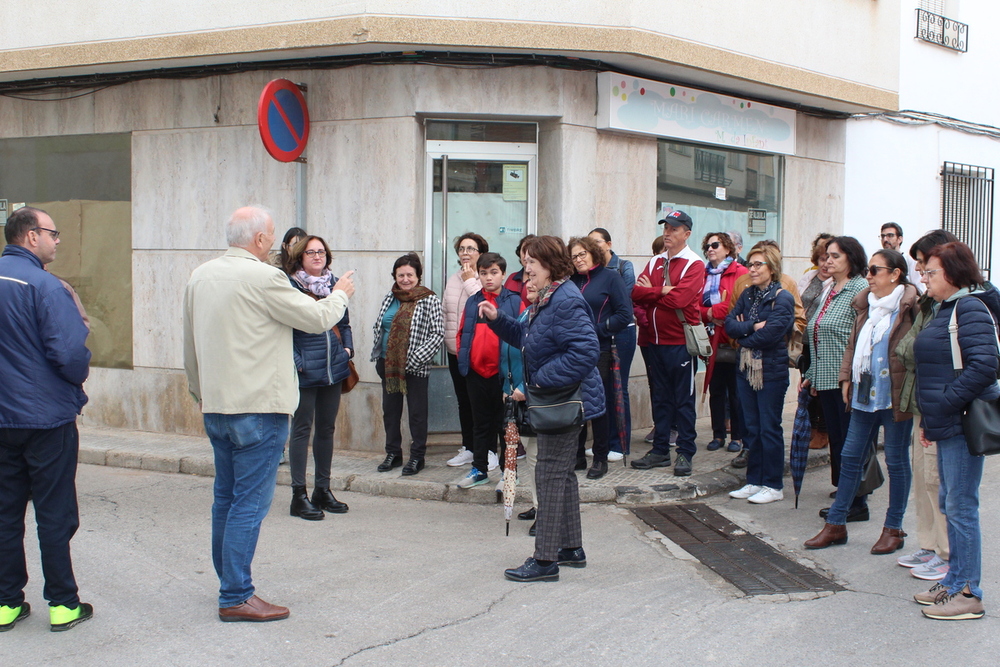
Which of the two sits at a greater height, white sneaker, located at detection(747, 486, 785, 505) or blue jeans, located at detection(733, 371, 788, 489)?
blue jeans, located at detection(733, 371, 788, 489)

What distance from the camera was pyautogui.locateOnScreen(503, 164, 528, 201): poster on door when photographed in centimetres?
896

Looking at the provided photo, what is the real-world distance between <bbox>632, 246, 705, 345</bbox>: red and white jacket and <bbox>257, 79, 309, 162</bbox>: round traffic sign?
3.28 m

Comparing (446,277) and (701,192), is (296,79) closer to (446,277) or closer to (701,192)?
(446,277)

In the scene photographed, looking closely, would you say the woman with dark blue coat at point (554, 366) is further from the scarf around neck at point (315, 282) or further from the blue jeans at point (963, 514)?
the blue jeans at point (963, 514)

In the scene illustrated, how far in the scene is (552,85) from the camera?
8.65m

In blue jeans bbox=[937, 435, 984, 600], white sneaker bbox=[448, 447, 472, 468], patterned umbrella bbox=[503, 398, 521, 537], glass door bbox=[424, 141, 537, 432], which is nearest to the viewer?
blue jeans bbox=[937, 435, 984, 600]

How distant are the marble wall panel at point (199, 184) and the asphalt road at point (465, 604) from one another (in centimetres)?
354

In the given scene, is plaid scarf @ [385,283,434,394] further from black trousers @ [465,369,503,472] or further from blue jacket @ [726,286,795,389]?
blue jacket @ [726,286,795,389]

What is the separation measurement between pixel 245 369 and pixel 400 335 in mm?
3135

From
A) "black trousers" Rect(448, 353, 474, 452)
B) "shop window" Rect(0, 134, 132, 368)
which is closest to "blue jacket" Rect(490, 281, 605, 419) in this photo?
"black trousers" Rect(448, 353, 474, 452)

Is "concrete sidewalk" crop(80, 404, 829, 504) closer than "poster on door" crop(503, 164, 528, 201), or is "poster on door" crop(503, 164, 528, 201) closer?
"concrete sidewalk" crop(80, 404, 829, 504)

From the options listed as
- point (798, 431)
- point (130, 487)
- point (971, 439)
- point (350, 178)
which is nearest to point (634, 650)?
point (971, 439)

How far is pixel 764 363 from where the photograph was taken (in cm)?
680

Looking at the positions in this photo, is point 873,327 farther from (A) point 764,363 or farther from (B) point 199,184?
(B) point 199,184
